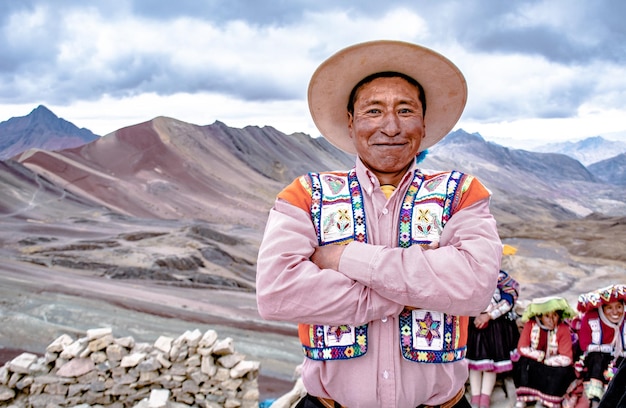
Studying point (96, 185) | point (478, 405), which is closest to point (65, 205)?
point (96, 185)

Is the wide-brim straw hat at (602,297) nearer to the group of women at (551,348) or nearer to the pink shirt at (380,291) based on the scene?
the group of women at (551,348)

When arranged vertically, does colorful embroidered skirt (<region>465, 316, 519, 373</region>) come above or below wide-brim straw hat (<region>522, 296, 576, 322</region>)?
below

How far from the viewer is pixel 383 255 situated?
1.25 metres

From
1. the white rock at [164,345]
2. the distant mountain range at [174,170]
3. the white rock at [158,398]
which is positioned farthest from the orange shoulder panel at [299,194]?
the distant mountain range at [174,170]

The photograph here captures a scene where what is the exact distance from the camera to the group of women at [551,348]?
2969 mm

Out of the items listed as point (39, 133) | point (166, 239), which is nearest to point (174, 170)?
point (166, 239)

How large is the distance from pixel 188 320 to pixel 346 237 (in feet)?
26.1

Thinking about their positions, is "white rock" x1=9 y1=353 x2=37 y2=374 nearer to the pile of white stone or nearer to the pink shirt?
the pile of white stone

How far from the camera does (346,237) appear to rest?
4.54 ft

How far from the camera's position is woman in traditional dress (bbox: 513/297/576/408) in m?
3.16

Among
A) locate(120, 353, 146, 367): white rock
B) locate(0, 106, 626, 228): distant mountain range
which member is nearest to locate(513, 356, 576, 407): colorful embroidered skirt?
locate(120, 353, 146, 367): white rock

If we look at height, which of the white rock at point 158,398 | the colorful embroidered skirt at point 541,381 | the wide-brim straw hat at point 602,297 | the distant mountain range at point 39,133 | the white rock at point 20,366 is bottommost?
the white rock at point 158,398

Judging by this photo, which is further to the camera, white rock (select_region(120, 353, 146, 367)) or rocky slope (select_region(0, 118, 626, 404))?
rocky slope (select_region(0, 118, 626, 404))

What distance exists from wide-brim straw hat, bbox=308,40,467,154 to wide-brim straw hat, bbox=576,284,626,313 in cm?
193
